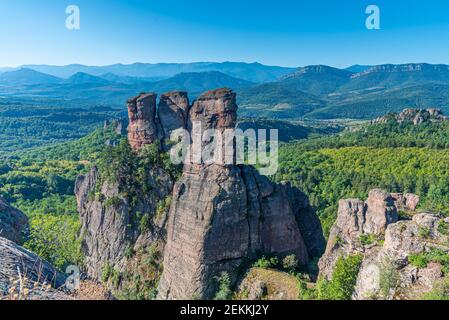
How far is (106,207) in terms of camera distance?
33.2 metres

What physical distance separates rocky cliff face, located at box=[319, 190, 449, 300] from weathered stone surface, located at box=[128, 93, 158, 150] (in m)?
19.7

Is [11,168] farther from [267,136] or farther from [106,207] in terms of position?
[267,136]

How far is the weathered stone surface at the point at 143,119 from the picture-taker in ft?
112

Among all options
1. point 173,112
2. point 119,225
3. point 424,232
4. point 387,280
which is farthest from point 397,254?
point 119,225

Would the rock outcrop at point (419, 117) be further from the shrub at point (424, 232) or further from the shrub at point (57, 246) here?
the shrub at point (57, 246)

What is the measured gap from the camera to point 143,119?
1350 inches

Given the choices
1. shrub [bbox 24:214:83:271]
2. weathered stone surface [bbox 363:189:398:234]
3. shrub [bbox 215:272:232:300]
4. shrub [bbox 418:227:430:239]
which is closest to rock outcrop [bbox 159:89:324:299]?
shrub [bbox 215:272:232:300]

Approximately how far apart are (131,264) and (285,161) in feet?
239

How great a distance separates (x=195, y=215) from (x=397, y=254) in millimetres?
13732

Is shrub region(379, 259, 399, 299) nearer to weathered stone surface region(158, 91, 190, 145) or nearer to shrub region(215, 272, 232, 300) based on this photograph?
shrub region(215, 272, 232, 300)

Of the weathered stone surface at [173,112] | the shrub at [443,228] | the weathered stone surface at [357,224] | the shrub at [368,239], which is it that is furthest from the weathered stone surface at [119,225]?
the shrub at [443,228]

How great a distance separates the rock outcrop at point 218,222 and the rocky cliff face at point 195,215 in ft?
0.24
